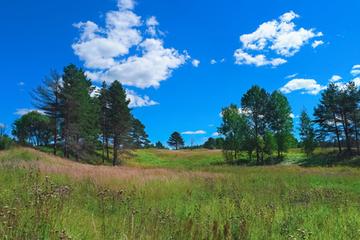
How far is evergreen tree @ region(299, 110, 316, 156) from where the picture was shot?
53.8 m

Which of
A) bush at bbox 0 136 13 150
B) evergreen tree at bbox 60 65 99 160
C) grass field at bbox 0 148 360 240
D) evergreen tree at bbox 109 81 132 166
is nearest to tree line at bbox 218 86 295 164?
evergreen tree at bbox 109 81 132 166

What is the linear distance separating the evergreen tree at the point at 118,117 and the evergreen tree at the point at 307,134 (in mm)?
27603

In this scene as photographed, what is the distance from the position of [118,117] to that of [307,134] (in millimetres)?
30292

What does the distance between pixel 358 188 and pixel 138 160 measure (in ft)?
168

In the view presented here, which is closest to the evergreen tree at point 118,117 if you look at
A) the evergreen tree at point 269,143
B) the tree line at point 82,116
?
the tree line at point 82,116

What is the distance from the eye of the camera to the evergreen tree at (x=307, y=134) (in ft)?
176

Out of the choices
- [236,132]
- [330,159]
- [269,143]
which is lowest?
[330,159]

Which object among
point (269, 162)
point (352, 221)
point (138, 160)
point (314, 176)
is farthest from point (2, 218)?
point (138, 160)

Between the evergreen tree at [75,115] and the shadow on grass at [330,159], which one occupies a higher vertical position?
the evergreen tree at [75,115]

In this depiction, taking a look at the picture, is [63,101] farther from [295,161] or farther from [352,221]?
[352,221]

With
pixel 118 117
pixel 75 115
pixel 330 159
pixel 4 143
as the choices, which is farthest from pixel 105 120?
pixel 330 159

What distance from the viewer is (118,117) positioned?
49312 mm

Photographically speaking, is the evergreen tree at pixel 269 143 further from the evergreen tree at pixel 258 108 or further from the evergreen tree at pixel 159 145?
the evergreen tree at pixel 159 145

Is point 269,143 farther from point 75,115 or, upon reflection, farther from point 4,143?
point 4,143
